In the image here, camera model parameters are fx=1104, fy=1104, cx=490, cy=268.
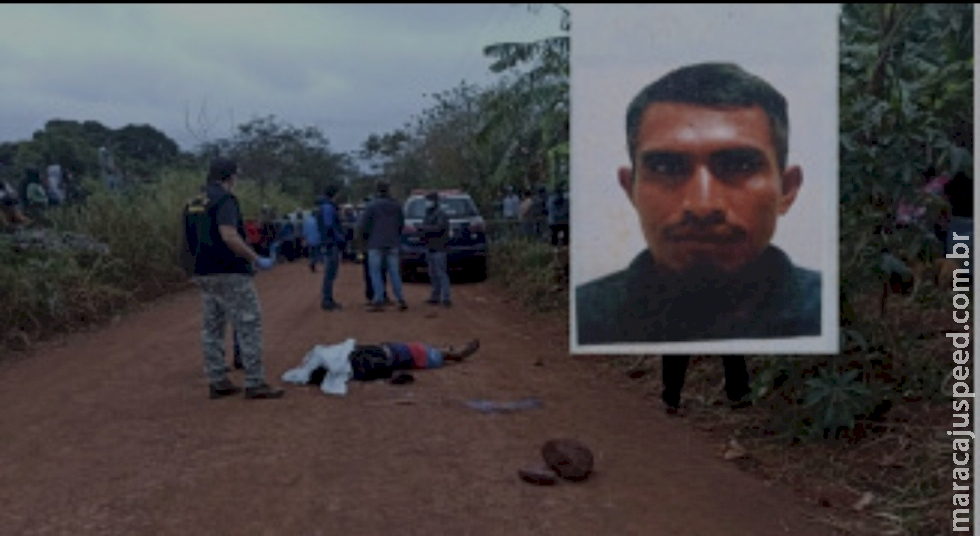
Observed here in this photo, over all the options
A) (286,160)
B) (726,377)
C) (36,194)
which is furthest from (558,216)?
(286,160)

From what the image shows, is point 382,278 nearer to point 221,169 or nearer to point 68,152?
point 221,169

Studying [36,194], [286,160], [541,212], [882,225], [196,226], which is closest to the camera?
[882,225]

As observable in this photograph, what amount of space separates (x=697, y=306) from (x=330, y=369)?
5844 millimetres

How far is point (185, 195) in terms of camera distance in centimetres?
2020

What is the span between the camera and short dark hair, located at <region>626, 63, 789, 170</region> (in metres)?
2.50

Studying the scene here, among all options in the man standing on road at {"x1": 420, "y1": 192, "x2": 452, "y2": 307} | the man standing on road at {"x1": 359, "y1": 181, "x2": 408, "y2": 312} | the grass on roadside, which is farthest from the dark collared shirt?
the man standing on road at {"x1": 420, "y1": 192, "x2": 452, "y2": 307}

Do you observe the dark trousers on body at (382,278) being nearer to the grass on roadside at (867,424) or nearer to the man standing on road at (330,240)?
the man standing on road at (330,240)

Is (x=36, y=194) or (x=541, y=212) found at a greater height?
(x=36, y=194)

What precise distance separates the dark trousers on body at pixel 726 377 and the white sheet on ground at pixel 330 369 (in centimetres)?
233

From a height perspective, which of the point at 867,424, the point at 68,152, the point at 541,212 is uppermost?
the point at 68,152

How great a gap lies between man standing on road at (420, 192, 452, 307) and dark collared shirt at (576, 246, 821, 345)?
11.3 m

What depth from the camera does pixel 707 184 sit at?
2580 mm

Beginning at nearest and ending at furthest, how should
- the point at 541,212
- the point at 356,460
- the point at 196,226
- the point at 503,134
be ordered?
the point at 356,460 < the point at 196,226 < the point at 503,134 < the point at 541,212

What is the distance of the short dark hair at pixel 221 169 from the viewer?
25.4 ft
